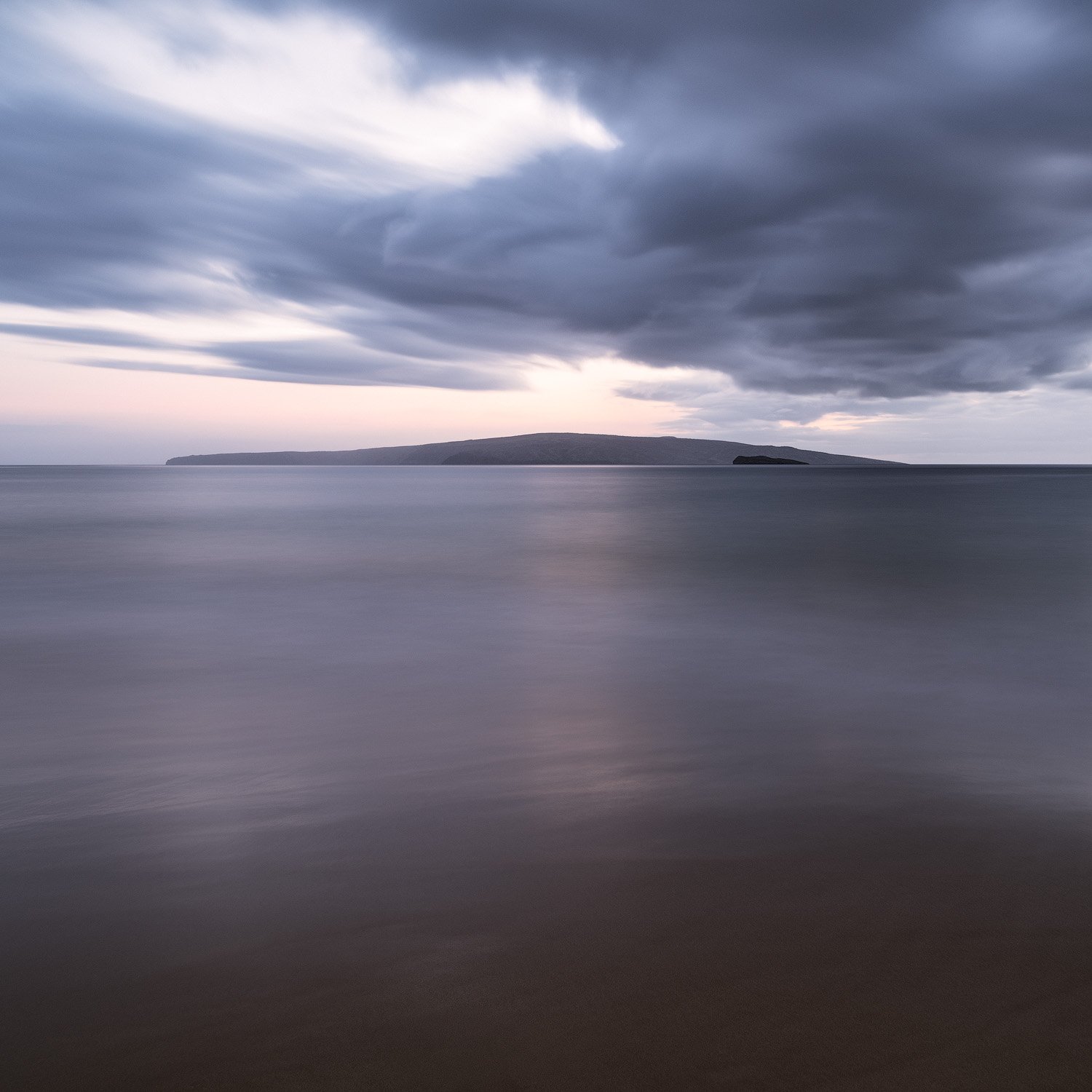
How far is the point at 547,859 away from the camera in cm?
502

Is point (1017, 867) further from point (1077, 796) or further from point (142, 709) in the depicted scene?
point (142, 709)

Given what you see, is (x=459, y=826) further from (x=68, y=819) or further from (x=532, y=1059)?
(x=68, y=819)

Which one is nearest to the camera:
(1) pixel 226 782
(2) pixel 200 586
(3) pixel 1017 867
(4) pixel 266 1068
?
(4) pixel 266 1068

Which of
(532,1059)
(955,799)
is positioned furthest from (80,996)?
(955,799)

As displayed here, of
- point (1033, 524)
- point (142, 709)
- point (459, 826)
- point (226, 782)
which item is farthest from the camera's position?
point (1033, 524)

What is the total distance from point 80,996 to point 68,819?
239cm

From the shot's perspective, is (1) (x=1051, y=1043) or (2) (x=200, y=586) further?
(2) (x=200, y=586)

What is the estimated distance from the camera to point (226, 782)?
651 centimetres

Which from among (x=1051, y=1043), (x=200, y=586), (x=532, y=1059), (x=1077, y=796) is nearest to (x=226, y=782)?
(x=532, y=1059)

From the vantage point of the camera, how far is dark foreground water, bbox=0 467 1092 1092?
11.1 feet

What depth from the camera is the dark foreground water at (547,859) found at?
3.38 metres

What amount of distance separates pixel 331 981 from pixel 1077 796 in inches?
222

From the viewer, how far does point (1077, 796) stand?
20.4ft

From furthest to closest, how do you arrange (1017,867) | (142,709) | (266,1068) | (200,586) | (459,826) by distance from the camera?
(200,586) < (142,709) < (459,826) < (1017,867) < (266,1068)
